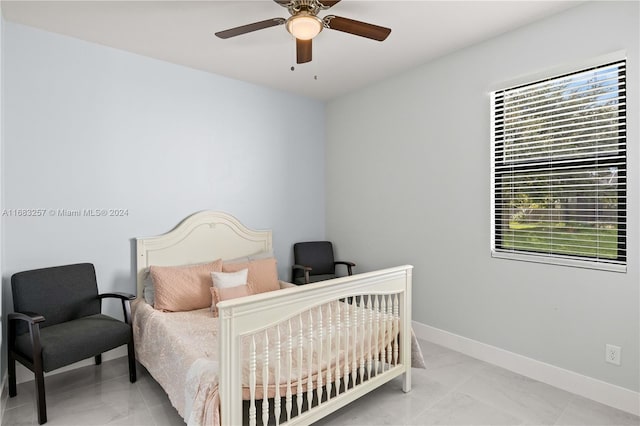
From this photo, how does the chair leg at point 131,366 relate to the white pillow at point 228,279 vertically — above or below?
below

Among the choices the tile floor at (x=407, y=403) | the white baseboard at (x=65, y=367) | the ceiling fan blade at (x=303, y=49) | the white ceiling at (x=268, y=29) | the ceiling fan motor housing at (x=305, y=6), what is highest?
the white ceiling at (x=268, y=29)

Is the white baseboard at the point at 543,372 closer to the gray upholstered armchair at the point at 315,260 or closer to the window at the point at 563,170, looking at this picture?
the window at the point at 563,170

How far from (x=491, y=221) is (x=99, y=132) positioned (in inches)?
133

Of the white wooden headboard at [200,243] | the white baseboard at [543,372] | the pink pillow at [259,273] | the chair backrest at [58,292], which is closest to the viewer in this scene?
the white baseboard at [543,372]

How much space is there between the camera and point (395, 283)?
2.50 meters

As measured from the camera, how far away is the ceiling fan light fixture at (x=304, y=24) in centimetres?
199

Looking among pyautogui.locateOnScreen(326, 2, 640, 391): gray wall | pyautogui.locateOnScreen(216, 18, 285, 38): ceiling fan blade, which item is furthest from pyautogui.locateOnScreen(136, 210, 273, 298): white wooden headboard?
pyautogui.locateOnScreen(216, 18, 285, 38): ceiling fan blade

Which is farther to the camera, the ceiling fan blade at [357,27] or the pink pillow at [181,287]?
the pink pillow at [181,287]

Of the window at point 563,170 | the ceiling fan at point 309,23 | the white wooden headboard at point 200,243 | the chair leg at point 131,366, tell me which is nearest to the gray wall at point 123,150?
the white wooden headboard at point 200,243

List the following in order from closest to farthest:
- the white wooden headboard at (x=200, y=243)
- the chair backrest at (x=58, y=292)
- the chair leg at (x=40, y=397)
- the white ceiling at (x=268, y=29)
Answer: the chair leg at (x=40, y=397), the white ceiling at (x=268, y=29), the chair backrest at (x=58, y=292), the white wooden headboard at (x=200, y=243)

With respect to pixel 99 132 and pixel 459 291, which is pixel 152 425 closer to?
pixel 99 132

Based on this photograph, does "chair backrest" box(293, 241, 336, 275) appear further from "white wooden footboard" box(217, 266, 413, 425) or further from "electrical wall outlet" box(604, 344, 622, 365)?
"electrical wall outlet" box(604, 344, 622, 365)

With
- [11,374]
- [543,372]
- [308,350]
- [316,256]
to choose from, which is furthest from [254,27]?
[543,372]

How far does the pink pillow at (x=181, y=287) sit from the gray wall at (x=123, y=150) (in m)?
0.41
